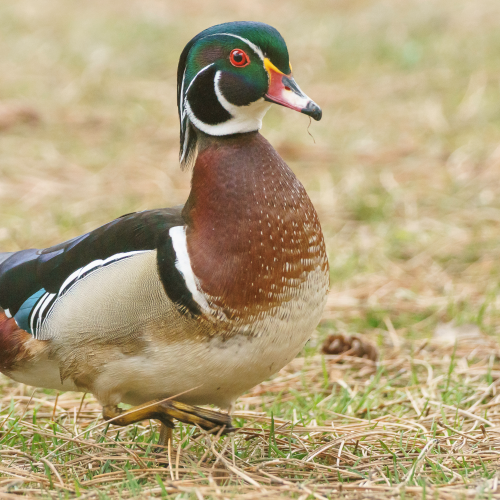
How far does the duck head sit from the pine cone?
5.15 feet

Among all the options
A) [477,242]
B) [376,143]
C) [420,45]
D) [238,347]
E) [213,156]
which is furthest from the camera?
[420,45]

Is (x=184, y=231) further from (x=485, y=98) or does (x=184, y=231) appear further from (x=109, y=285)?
(x=485, y=98)

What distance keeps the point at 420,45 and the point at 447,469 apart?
8.45m

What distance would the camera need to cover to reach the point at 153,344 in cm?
253

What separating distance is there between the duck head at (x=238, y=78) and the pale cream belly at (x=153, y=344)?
1.73 feet

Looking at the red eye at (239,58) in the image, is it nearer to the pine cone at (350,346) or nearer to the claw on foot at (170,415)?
the claw on foot at (170,415)

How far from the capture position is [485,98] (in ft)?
26.7

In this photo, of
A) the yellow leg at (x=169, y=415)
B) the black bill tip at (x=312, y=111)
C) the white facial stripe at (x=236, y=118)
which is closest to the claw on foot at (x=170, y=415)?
the yellow leg at (x=169, y=415)

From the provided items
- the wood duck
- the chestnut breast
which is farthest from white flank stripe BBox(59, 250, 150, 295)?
the chestnut breast

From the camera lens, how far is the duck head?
2605mm

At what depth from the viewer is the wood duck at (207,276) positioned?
2512 mm

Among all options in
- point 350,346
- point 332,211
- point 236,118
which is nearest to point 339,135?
point 332,211

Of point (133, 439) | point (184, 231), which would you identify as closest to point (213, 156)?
point (184, 231)

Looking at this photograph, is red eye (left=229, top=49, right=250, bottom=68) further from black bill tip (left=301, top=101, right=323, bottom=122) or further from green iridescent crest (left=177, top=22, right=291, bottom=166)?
black bill tip (left=301, top=101, right=323, bottom=122)
